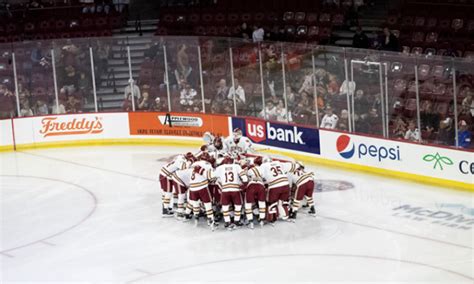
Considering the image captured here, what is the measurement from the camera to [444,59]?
49.2 ft

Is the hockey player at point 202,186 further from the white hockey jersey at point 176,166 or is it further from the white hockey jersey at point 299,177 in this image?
the white hockey jersey at point 299,177

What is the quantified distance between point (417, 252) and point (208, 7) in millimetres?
12197

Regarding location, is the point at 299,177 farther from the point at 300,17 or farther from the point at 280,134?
the point at 300,17

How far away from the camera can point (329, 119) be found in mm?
16875

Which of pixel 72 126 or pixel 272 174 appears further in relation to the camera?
pixel 72 126

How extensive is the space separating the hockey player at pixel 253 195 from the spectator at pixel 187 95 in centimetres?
616

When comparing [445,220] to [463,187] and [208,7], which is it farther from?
[208,7]

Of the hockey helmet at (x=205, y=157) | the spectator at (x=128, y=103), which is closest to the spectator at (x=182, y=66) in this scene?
the spectator at (x=128, y=103)

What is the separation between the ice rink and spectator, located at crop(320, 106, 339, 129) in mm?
868

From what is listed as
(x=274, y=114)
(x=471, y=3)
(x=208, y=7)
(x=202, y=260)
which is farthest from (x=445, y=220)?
(x=208, y=7)

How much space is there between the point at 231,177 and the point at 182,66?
6.69 metres

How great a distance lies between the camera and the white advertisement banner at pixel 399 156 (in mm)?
14789

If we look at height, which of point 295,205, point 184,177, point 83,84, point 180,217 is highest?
point 83,84

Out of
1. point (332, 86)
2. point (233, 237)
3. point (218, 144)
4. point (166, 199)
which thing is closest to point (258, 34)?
point (332, 86)
